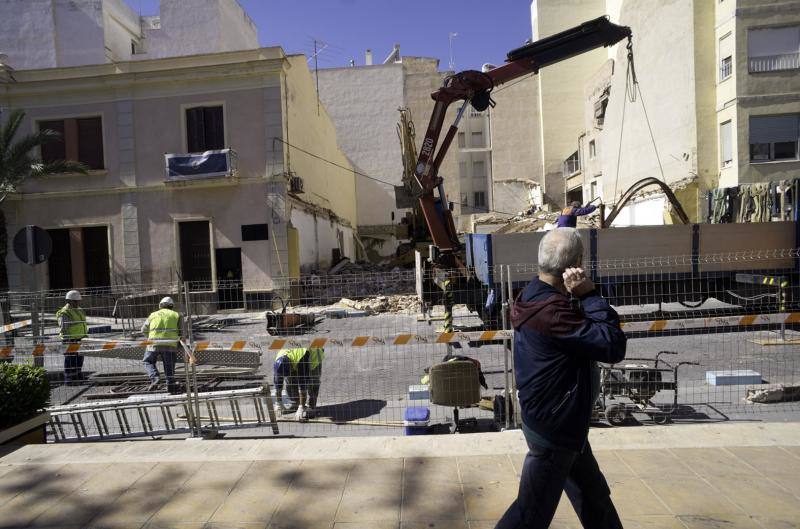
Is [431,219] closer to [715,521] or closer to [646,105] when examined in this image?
[715,521]

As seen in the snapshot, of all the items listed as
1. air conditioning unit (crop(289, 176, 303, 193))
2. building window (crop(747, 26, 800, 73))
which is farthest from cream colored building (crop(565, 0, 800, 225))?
air conditioning unit (crop(289, 176, 303, 193))

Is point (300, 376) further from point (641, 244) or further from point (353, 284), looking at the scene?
point (353, 284)

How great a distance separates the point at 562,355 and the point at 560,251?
466 mm

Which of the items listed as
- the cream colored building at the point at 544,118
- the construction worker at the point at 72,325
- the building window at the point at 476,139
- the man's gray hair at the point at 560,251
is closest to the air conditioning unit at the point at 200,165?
the construction worker at the point at 72,325

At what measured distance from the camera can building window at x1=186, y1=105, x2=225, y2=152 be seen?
1759 centimetres

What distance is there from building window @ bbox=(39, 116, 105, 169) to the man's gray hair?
19.0 m

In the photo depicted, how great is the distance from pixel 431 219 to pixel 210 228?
28.4ft

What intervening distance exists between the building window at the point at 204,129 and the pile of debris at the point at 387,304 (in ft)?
22.6

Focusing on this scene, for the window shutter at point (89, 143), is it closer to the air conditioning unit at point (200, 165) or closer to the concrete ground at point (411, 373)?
the air conditioning unit at point (200, 165)

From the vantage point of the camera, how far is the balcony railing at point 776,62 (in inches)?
687

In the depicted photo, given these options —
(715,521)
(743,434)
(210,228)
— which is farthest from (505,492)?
(210,228)

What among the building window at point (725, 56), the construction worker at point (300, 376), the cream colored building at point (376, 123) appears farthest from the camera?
the cream colored building at point (376, 123)

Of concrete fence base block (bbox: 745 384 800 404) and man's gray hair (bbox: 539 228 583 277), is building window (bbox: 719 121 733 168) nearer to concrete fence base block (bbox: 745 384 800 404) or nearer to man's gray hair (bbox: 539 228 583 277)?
concrete fence base block (bbox: 745 384 800 404)

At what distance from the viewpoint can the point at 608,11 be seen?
33125 mm
